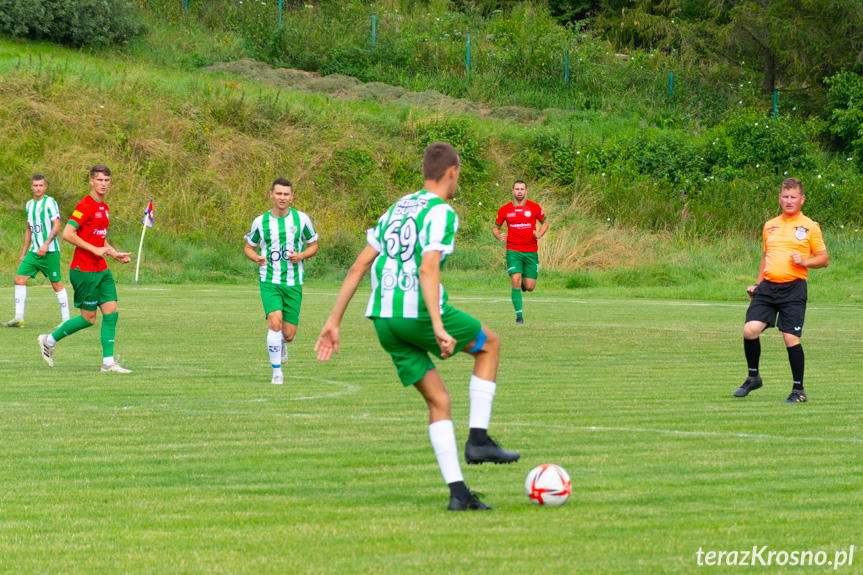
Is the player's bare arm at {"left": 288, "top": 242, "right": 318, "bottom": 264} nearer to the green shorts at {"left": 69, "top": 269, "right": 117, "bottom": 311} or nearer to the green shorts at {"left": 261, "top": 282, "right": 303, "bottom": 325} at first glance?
the green shorts at {"left": 261, "top": 282, "right": 303, "bottom": 325}

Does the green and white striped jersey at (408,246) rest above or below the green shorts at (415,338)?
above

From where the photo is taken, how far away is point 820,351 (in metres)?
14.8

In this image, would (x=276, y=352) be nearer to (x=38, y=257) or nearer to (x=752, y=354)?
(x=752, y=354)

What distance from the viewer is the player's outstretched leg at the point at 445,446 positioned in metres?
5.53

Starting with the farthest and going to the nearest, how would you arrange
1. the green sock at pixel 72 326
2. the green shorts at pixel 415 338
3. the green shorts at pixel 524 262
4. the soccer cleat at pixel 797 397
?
the green shorts at pixel 524 262
the green sock at pixel 72 326
the soccer cleat at pixel 797 397
the green shorts at pixel 415 338

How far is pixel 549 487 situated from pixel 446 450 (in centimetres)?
57

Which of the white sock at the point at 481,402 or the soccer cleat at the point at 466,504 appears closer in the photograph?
the soccer cleat at the point at 466,504

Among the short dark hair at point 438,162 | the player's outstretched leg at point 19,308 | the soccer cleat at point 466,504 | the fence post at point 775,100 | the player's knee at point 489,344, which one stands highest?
the fence post at point 775,100

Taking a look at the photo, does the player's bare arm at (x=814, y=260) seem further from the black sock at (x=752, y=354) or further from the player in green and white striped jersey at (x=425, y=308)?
the player in green and white striped jersey at (x=425, y=308)

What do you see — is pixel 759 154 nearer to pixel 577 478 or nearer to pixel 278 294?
pixel 278 294

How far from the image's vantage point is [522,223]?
64.6 feet

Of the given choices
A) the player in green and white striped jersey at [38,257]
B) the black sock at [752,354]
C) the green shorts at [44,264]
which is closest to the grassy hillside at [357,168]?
the player in green and white striped jersey at [38,257]

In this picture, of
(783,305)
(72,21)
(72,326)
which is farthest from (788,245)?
(72,21)

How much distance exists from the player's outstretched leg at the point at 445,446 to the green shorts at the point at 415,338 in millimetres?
85
